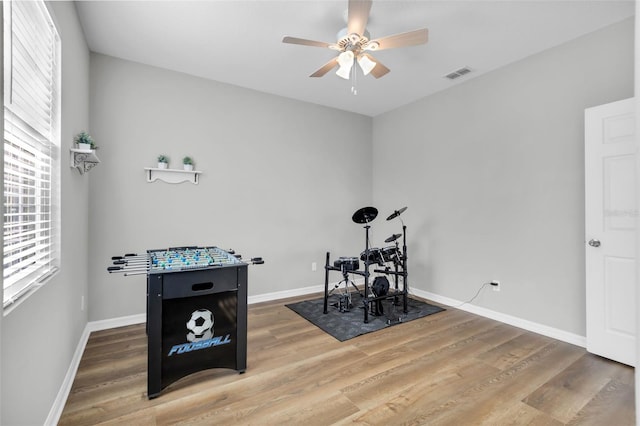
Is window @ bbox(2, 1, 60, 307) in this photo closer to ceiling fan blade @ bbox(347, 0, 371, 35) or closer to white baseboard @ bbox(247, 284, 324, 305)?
ceiling fan blade @ bbox(347, 0, 371, 35)

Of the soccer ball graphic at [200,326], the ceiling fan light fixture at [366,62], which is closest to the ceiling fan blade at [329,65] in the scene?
the ceiling fan light fixture at [366,62]

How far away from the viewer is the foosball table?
1.97m

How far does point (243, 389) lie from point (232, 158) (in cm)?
271

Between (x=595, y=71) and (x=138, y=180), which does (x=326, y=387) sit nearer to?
(x=138, y=180)

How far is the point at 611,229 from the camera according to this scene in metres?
2.51

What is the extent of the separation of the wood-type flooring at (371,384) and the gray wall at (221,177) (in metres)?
1.09

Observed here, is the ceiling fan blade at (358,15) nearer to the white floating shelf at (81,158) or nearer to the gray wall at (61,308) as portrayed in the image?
the gray wall at (61,308)

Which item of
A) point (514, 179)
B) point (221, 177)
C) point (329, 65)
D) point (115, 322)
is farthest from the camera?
point (221, 177)

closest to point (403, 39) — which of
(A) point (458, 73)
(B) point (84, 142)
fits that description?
(A) point (458, 73)

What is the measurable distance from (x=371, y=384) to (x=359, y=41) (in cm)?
261

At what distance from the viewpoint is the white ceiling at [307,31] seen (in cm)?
241

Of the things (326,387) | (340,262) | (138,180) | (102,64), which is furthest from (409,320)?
(102,64)

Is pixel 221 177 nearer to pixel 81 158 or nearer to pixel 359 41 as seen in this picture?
pixel 81 158

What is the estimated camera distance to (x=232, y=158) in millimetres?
3895
